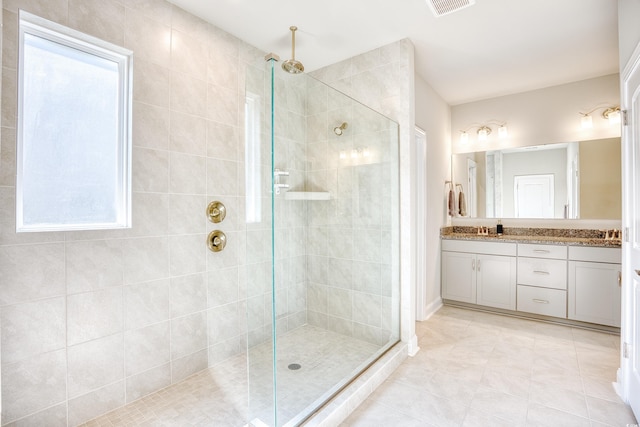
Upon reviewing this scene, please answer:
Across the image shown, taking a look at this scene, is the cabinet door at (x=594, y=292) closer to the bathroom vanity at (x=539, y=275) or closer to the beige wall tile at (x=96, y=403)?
the bathroom vanity at (x=539, y=275)

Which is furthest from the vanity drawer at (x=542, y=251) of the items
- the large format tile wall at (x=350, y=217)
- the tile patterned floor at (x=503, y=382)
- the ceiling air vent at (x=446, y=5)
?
the ceiling air vent at (x=446, y=5)

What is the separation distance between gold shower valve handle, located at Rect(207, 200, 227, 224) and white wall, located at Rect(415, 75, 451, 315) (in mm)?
2162

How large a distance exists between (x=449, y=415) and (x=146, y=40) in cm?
285

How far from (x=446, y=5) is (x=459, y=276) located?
9.12 ft

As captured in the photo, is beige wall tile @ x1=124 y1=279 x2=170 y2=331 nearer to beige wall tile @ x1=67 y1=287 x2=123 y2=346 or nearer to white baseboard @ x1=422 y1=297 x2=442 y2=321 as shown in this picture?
beige wall tile @ x1=67 y1=287 x2=123 y2=346

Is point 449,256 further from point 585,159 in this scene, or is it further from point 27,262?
point 27,262

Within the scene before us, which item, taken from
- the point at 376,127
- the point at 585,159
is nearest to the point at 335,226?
the point at 376,127

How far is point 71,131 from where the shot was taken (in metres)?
1.68

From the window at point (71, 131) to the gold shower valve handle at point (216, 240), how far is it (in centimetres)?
54

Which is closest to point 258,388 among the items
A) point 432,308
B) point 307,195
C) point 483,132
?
point 307,195

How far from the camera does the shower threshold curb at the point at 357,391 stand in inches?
65.0

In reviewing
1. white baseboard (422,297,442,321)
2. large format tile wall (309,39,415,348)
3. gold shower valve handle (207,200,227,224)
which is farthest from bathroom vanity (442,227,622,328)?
gold shower valve handle (207,200,227,224)

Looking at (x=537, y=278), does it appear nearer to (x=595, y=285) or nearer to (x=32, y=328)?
(x=595, y=285)

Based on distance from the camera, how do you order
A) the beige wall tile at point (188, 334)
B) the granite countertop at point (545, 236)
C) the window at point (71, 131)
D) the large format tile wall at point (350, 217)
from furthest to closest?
the granite countertop at point (545, 236), the beige wall tile at point (188, 334), the large format tile wall at point (350, 217), the window at point (71, 131)
